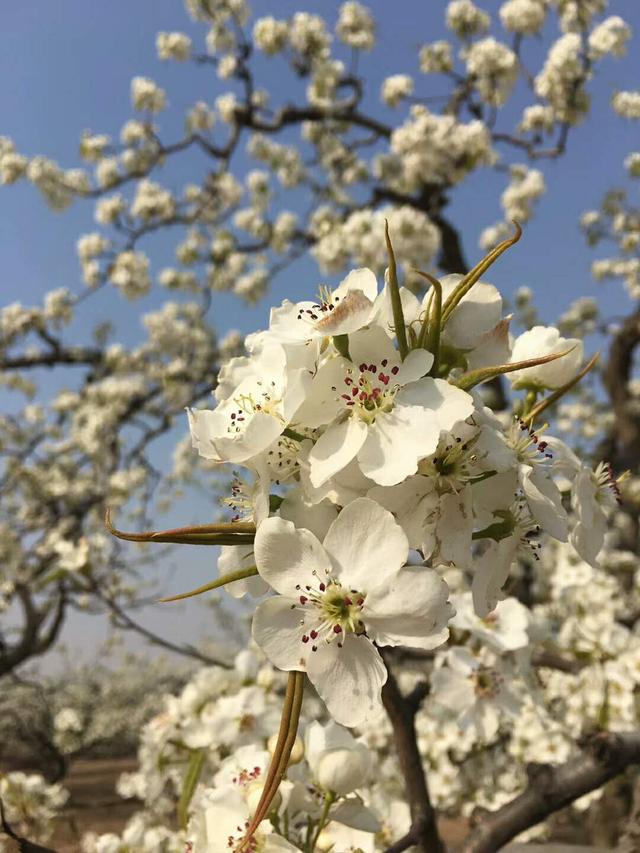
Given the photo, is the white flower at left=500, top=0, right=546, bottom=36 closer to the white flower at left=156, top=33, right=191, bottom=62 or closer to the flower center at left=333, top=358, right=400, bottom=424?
the white flower at left=156, top=33, right=191, bottom=62

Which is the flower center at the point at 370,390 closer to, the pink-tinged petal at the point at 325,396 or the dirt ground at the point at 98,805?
the pink-tinged petal at the point at 325,396

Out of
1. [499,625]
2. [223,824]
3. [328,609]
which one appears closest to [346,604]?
[328,609]

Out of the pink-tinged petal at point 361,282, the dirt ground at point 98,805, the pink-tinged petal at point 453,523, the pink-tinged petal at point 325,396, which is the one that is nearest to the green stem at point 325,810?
the pink-tinged petal at point 453,523

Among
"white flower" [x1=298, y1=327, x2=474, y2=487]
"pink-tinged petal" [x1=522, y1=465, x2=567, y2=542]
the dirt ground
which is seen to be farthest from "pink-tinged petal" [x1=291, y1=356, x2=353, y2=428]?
the dirt ground

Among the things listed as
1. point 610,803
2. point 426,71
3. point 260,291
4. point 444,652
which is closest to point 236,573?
point 444,652

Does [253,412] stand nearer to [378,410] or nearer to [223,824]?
[378,410]

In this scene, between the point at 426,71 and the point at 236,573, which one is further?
the point at 426,71

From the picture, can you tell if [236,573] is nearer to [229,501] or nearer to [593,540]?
[229,501]

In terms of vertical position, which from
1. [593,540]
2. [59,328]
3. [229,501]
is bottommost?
[593,540]
